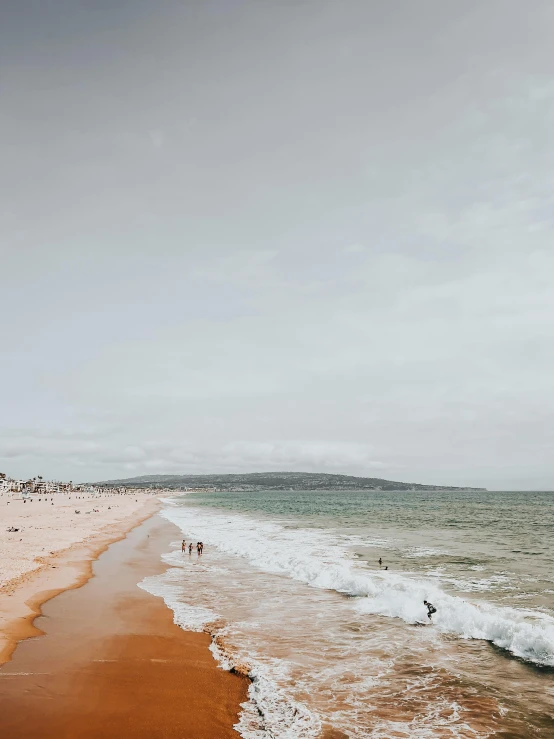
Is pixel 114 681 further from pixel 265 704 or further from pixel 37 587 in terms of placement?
pixel 37 587

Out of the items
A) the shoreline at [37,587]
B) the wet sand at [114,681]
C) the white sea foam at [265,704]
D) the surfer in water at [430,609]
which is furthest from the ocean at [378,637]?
the shoreline at [37,587]

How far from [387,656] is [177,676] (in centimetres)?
662

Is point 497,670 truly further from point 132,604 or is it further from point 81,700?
point 132,604

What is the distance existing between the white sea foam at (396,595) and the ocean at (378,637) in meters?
0.07

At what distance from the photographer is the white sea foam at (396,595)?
15.4 meters

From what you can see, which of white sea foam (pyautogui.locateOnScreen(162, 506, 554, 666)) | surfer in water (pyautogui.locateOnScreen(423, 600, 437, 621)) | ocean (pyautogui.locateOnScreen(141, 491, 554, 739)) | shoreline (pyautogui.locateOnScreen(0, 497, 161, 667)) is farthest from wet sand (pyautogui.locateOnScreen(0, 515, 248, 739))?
surfer in water (pyautogui.locateOnScreen(423, 600, 437, 621))

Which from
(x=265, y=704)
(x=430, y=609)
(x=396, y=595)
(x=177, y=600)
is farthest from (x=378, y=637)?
(x=177, y=600)

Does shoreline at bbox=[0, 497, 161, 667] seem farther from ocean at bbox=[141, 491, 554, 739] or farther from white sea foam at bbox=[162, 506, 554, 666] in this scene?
white sea foam at bbox=[162, 506, 554, 666]

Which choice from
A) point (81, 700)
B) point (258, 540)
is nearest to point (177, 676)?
point (81, 700)

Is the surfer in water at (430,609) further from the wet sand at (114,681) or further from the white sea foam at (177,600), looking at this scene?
the wet sand at (114,681)

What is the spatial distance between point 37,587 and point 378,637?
637 inches

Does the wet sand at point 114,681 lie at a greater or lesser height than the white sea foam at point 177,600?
greater

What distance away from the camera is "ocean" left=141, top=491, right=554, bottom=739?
10.5 m

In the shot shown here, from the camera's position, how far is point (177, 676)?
1230cm
